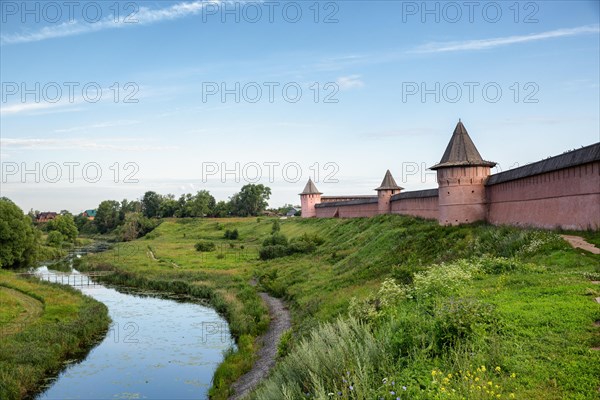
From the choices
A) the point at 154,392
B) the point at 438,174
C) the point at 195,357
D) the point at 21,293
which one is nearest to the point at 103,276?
the point at 21,293

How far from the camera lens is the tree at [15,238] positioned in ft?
139

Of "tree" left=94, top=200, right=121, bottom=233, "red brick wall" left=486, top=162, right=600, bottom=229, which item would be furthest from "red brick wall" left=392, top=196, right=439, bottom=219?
"tree" left=94, top=200, right=121, bottom=233

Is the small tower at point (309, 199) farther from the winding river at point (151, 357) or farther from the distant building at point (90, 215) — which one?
the distant building at point (90, 215)

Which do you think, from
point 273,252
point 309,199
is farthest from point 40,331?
point 309,199

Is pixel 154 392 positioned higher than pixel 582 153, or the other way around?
pixel 582 153

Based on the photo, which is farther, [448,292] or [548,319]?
[448,292]

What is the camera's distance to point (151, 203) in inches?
4739

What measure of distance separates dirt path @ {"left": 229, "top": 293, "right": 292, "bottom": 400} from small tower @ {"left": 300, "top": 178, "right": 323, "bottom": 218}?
37.9 m

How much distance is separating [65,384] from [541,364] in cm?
1517

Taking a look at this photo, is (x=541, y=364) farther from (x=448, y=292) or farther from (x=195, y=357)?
(x=195, y=357)

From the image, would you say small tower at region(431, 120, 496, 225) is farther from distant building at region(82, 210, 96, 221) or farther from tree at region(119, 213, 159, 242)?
distant building at region(82, 210, 96, 221)

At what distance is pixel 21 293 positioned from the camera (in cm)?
2862

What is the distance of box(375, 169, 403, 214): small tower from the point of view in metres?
39.3

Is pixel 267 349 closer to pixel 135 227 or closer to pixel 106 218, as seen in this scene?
pixel 135 227
